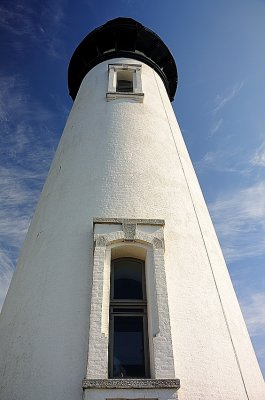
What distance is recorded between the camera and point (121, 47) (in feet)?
47.0

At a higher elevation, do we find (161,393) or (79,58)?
(79,58)

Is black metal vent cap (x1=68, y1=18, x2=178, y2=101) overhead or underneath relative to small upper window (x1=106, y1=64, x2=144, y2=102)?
overhead

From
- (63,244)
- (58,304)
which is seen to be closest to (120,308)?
(58,304)

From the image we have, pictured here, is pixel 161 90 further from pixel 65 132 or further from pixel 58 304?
pixel 58 304

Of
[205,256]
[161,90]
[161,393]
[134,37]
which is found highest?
[134,37]

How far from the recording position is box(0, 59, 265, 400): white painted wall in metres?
5.62

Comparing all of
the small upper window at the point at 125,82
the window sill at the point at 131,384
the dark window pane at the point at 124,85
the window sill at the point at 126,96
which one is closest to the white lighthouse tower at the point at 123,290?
the window sill at the point at 131,384

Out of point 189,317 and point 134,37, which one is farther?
point 134,37

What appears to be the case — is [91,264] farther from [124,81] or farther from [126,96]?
[124,81]

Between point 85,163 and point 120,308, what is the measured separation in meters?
3.70

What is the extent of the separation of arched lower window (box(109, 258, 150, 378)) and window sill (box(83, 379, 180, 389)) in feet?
1.70

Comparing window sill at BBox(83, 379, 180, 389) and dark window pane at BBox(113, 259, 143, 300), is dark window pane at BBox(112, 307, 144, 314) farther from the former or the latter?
window sill at BBox(83, 379, 180, 389)

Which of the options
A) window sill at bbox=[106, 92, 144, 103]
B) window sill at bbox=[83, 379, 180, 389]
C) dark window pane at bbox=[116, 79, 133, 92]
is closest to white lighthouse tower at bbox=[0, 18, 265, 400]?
window sill at bbox=[83, 379, 180, 389]

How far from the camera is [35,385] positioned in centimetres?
544
